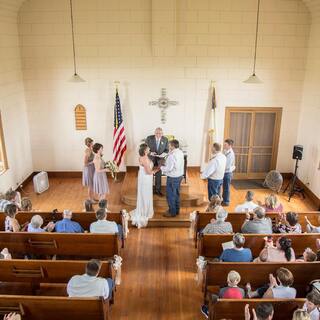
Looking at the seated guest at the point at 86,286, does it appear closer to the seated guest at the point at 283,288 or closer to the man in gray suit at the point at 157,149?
the seated guest at the point at 283,288

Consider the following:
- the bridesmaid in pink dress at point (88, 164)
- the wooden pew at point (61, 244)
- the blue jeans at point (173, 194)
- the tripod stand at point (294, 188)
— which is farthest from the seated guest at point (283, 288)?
the tripod stand at point (294, 188)

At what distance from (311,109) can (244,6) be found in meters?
3.11

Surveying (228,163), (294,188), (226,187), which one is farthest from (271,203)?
(294,188)

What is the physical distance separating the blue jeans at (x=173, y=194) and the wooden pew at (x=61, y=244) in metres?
2.25

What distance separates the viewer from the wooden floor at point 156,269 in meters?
5.53

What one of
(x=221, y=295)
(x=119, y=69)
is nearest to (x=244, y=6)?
(x=119, y=69)

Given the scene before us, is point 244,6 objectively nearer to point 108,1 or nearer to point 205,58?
point 205,58

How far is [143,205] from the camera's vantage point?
8000 millimetres

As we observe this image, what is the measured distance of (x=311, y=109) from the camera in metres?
9.57

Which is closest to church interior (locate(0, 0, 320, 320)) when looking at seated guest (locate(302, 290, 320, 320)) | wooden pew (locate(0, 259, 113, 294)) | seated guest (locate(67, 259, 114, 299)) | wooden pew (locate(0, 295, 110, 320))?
wooden pew (locate(0, 259, 113, 294))

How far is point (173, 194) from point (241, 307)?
148 inches

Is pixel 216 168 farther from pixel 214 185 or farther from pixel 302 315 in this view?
pixel 302 315

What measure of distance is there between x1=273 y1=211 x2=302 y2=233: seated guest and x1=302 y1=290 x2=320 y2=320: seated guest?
1977 millimetres

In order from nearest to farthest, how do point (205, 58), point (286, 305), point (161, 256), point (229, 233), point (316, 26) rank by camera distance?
point (286, 305), point (229, 233), point (161, 256), point (316, 26), point (205, 58)
